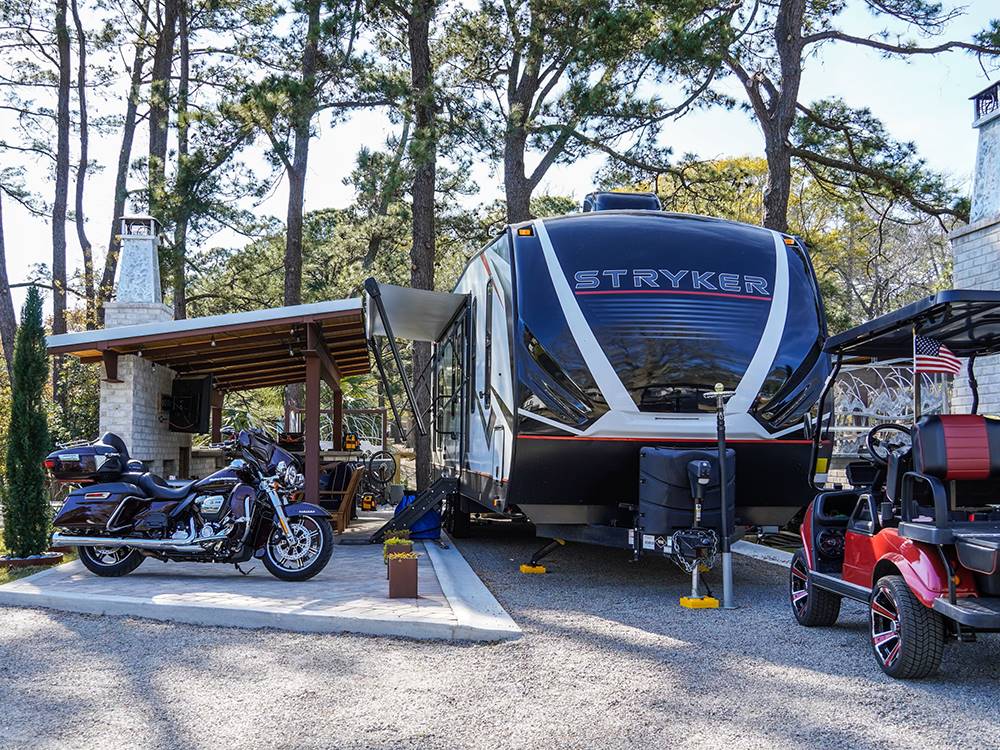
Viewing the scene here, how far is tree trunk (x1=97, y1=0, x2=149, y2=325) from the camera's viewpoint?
24494 millimetres

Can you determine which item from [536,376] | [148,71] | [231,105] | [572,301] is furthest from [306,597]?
[148,71]

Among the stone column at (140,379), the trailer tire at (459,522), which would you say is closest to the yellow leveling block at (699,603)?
the trailer tire at (459,522)

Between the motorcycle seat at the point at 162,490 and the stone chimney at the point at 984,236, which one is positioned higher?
the stone chimney at the point at 984,236

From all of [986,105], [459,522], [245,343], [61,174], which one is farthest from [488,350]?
[61,174]

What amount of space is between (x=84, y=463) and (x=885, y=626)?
6.39 m

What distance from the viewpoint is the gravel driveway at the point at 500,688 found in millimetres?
4160

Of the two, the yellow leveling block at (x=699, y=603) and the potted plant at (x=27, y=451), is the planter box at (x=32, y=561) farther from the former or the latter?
the yellow leveling block at (x=699, y=603)

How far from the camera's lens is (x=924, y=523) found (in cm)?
497

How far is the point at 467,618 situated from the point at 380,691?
1.48m

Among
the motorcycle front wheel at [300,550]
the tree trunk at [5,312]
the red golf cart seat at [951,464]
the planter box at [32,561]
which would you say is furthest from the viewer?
the tree trunk at [5,312]

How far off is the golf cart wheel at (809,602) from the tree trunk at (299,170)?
12429mm

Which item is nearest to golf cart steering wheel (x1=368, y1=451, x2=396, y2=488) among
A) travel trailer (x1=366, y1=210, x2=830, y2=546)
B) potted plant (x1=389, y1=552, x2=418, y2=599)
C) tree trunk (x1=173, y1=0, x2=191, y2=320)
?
tree trunk (x1=173, y1=0, x2=191, y2=320)

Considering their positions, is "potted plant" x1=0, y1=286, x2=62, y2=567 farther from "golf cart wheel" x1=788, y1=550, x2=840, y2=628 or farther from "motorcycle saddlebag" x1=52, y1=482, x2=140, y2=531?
"golf cart wheel" x1=788, y1=550, x2=840, y2=628

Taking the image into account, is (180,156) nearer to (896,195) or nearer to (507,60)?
(507,60)
